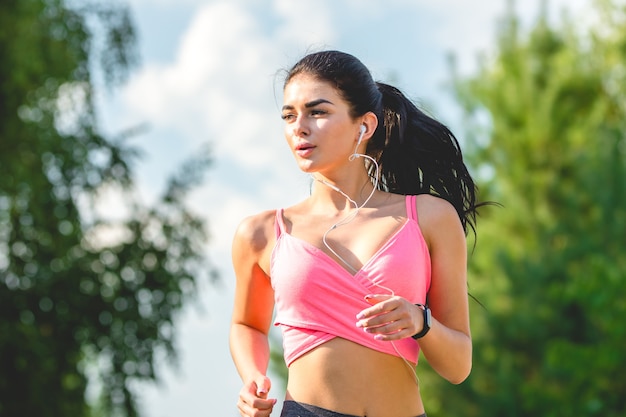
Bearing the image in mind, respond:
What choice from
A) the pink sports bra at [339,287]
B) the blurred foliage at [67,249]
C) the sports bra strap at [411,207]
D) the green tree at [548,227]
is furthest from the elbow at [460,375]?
the blurred foliage at [67,249]

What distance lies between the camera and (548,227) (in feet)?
52.3

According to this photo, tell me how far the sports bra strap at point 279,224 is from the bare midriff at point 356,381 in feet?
1.15

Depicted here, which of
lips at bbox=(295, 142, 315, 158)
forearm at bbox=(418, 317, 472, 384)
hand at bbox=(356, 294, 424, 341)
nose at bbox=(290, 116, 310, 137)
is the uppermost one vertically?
nose at bbox=(290, 116, 310, 137)

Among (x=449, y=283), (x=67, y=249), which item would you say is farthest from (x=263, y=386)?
(x=67, y=249)

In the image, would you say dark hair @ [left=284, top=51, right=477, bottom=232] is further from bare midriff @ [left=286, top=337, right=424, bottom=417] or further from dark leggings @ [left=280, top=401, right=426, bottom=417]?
dark leggings @ [left=280, top=401, right=426, bottom=417]

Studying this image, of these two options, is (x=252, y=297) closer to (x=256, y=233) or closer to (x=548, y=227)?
(x=256, y=233)

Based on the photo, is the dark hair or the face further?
the dark hair

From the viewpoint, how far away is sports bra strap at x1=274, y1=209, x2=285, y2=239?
269 centimetres

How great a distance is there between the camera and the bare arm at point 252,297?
2717 mm

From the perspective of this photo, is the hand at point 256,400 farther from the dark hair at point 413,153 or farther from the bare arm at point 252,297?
the dark hair at point 413,153

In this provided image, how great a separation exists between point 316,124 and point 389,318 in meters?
0.62

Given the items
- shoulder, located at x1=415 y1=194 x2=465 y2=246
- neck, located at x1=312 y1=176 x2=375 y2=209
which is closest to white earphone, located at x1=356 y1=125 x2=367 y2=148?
neck, located at x1=312 y1=176 x2=375 y2=209

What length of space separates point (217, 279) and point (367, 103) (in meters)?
11.0

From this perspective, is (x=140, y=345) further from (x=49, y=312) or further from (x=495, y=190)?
(x=495, y=190)
